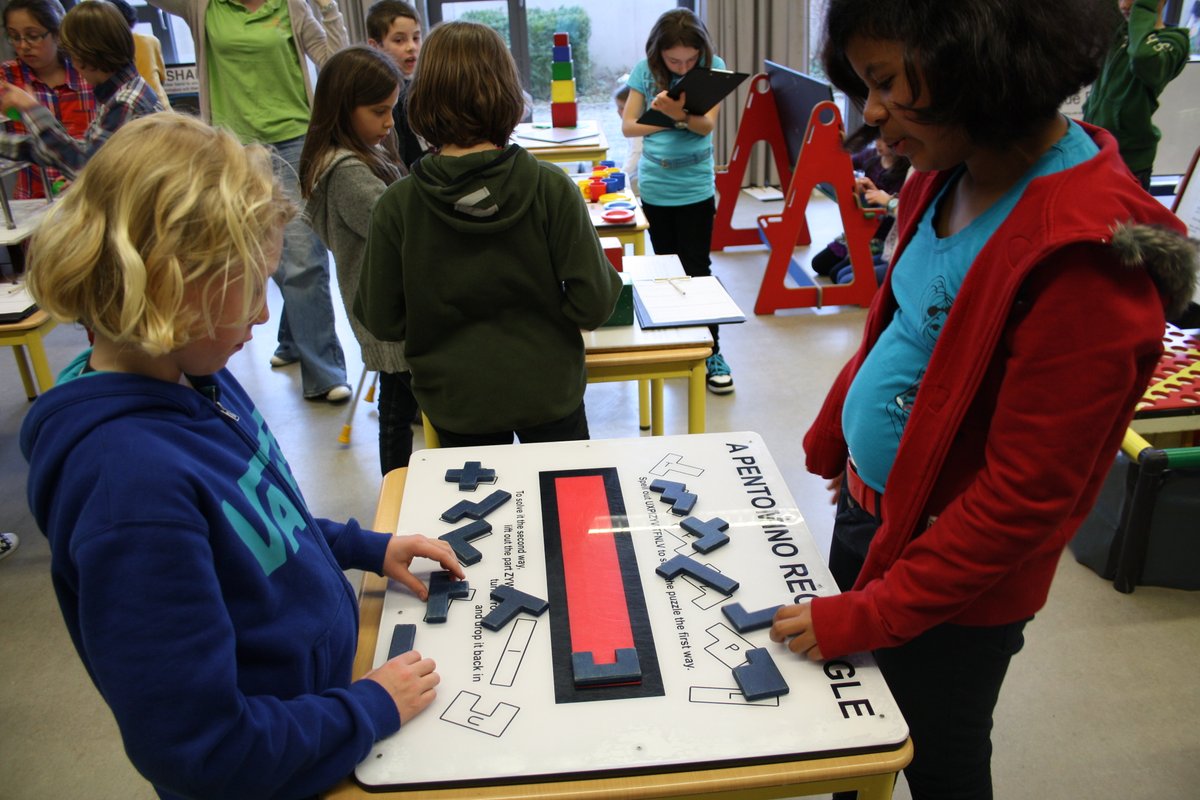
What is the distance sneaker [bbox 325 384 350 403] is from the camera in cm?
333

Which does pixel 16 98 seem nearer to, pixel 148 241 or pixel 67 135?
pixel 67 135

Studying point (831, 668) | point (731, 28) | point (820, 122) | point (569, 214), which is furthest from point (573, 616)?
point (731, 28)

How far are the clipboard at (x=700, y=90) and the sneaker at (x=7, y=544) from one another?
2.41m

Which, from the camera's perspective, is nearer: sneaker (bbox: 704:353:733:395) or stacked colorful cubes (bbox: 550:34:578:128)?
sneaker (bbox: 704:353:733:395)

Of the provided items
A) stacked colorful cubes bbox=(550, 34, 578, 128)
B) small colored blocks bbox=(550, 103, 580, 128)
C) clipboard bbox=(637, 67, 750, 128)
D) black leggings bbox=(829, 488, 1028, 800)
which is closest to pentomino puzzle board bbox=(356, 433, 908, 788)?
black leggings bbox=(829, 488, 1028, 800)

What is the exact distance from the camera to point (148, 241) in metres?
0.72

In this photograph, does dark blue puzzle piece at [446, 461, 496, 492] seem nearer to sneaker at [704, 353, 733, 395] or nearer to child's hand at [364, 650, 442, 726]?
child's hand at [364, 650, 442, 726]

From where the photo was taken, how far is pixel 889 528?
38.6 inches

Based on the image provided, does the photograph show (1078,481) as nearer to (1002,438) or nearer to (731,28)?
(1002,438)

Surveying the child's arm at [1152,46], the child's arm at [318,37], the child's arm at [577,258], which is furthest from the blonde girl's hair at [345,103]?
the child's arm at [1152,46]

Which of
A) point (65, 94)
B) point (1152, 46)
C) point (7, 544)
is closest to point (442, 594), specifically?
point (7, 544)

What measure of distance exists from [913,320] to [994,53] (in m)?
0.30

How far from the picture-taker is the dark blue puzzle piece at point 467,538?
1.16m

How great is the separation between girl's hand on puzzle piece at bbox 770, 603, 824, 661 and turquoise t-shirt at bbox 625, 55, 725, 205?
2.49 meters
